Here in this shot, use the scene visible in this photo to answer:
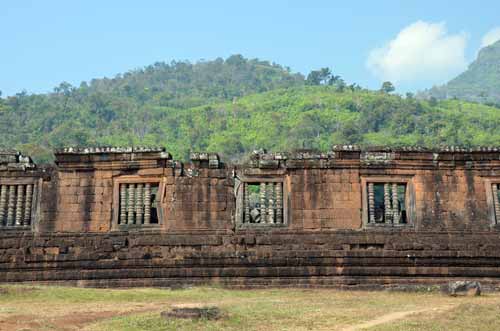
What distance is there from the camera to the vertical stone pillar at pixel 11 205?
17.9 meters

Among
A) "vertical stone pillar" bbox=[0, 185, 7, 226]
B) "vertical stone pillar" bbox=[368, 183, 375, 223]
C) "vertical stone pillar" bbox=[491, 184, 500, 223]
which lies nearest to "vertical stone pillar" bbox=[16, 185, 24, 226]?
"vertical stone pillar" bbox=[0, 185, 7, 226]

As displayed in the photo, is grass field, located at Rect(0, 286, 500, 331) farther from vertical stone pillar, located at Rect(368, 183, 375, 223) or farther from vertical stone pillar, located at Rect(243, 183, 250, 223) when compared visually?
vertical stone pillar, located at Rect(368, 183, 375, 223)

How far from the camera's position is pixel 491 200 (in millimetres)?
17828

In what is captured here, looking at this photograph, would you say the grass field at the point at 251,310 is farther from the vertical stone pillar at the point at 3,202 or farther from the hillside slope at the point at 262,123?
the hillside slope at the point at 262,123

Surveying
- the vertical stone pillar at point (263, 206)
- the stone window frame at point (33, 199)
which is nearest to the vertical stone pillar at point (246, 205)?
the vertical stone pillar at point (263, 206)

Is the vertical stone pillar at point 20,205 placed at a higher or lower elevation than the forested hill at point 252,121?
lower

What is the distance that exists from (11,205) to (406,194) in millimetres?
9490

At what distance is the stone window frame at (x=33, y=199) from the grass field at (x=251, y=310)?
3774 mm

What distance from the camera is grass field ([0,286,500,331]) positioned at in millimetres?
10094

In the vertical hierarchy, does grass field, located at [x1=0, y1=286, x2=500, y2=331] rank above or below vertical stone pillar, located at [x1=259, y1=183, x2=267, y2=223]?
below

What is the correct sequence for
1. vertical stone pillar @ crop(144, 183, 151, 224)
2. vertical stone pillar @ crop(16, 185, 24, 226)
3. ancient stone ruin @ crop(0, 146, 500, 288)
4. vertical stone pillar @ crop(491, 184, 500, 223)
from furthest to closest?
vertical stone pillar @ crop(16, 185, 24, 226) < vertical stone pillar @ crop(491, 184, 500, 223) < vertical stone pillar @ crop(144, 183, 151, 224) < ancient stone ruin @ crop(0, 146, 500, 288)

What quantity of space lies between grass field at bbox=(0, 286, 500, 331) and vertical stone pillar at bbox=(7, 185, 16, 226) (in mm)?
4022

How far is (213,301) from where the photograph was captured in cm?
1302

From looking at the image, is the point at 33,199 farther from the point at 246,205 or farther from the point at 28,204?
the point at 246,205
